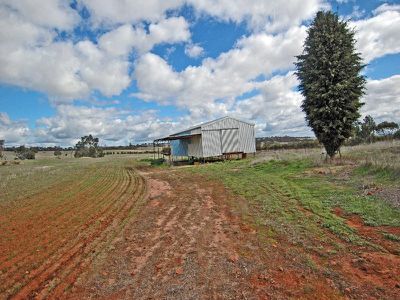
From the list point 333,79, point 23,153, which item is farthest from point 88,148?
point 333,79

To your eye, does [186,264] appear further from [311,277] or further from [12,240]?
[12,240]

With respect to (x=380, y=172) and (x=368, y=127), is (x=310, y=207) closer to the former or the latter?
(x=380, y=172)

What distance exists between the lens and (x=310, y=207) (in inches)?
333

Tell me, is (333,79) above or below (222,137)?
above

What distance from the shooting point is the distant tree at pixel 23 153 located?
8506 cm

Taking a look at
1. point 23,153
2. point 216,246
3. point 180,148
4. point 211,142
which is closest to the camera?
point 216,246

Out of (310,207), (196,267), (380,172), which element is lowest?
(196,267)

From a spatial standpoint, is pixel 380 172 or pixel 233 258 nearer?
pixel 233 258

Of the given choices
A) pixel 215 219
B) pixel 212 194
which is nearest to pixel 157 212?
pixel 215 219

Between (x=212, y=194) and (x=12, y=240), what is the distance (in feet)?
23.2

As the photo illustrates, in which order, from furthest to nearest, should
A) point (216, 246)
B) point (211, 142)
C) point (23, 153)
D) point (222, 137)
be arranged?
point (23, 153) < point (222, 137) < point (211, 142) < point (216, 246)

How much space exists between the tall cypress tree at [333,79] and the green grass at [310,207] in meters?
5.17

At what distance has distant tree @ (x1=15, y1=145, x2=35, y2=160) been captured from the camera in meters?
85.1

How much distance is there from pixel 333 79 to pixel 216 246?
14692mm
